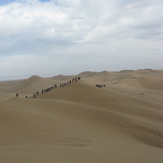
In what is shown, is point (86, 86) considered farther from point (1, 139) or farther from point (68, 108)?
point (1, 139)

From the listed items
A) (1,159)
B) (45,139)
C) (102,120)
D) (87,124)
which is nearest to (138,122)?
(102,120)

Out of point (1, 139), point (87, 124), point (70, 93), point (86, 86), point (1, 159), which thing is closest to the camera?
point (1, 159)

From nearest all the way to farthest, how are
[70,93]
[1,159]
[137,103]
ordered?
1. [1,159]
2. [137,103]
3. [70,93]

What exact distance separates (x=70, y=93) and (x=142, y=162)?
33.1ft

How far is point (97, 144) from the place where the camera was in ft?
16.3

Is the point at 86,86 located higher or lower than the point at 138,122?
higher

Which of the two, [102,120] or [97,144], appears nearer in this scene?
[97,144]

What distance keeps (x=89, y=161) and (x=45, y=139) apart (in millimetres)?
1864

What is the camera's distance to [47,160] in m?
3.47

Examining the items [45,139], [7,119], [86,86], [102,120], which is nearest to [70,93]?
[86,86]

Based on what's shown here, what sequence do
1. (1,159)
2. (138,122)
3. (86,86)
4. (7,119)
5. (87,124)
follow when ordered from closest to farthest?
(1,159) < (7,119) < (87,124) < (138,122) < (86,86)

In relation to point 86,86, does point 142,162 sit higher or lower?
lower

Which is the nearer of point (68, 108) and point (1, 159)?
point (1, 159)

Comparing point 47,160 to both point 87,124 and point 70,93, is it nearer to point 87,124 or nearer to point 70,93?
point 87,124
